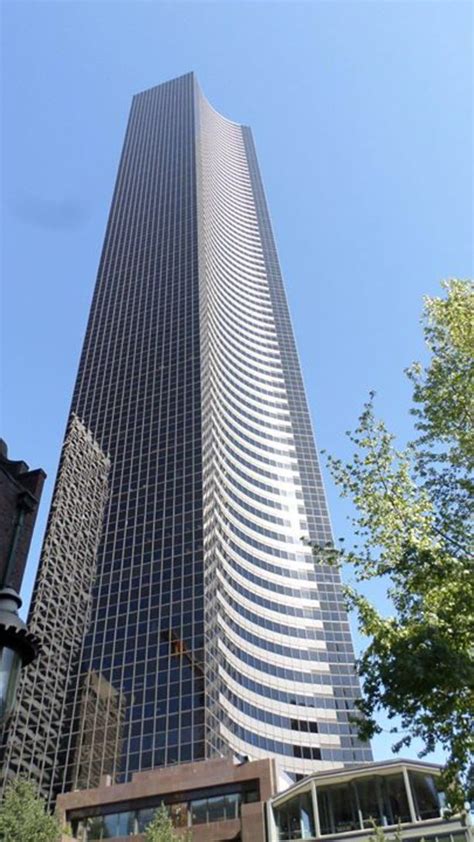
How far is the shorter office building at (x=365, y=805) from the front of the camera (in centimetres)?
3984

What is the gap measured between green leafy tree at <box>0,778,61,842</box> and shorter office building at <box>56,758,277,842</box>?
39.9 feet

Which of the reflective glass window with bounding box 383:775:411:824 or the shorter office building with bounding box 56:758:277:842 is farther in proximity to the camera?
the shorter office building with bounding box 56:758:277:842

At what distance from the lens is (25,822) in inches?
1517

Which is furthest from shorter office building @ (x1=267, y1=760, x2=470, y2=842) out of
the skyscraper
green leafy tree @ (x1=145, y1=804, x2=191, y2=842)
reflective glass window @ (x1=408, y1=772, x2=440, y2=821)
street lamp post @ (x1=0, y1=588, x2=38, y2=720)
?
street lamp post @ (x1=0, y1=588, x2=38, y2=720)

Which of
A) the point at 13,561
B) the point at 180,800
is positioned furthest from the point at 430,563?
the point at 180,800

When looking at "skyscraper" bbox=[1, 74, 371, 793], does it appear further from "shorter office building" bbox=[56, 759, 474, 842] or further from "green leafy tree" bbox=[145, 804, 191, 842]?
"green leafy tree" bbox=[145, 804, 191, 842]

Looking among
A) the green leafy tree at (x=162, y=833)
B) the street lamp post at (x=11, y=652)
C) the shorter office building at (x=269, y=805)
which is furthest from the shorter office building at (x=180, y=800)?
the street lamp post at (x=11, y=652)

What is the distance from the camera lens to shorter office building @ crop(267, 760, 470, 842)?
3984 centimetres

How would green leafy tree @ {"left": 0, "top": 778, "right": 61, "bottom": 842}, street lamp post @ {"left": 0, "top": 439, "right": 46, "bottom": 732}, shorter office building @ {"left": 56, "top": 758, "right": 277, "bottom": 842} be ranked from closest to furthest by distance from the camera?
street lamp post @ {"left": 0, "top": 439, "right": 46, "bottom": 732}, green leafy tree @ {"left": 0, "top": 778, "right": 61, "bottom": 842}, shorter office building @ {"left": 56, "top": 758, "right": 277, "bottom": 842}

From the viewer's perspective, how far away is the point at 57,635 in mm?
82125

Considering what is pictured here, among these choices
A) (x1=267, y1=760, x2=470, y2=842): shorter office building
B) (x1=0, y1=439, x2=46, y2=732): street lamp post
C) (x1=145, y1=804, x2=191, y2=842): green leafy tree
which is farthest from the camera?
(x1=267, y1=760, x2=470, y2=842): shorter office building

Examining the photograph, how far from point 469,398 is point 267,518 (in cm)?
10002

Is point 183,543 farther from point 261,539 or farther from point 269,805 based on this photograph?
point 269,805

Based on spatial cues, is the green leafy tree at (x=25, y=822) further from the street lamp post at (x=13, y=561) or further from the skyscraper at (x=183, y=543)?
the street lamp post at (x=13, y=561)
